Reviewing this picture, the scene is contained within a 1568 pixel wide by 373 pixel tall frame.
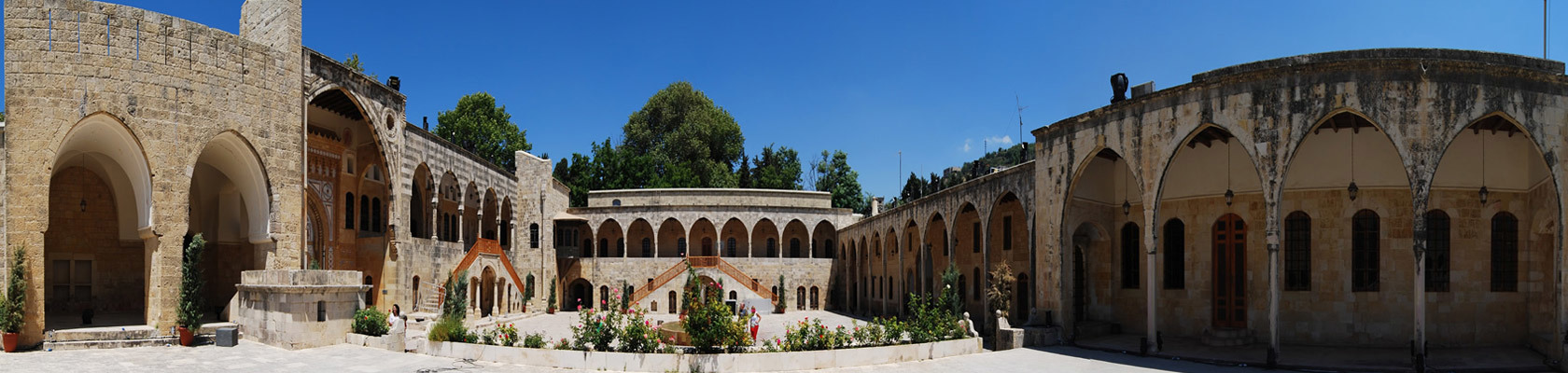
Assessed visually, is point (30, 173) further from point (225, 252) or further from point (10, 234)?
point (225, 252)

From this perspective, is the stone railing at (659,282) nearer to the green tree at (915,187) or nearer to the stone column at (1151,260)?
the green tree at (915,187)

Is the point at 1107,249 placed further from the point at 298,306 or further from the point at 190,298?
the point at 190,298

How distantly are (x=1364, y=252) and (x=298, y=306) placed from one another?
21.4m

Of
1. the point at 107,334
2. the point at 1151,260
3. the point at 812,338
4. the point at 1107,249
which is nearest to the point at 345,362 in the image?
the point at 107,334

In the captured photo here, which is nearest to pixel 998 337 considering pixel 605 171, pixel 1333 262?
pixel 1333 262

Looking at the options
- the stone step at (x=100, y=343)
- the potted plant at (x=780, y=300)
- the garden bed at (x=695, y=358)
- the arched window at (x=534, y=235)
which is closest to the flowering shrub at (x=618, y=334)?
the garden bed at (x=695, y=358)

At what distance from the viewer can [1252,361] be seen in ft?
56.3

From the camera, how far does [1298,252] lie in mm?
20000

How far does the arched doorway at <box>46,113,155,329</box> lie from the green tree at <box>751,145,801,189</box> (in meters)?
42.4

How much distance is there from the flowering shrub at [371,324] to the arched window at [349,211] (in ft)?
31.7

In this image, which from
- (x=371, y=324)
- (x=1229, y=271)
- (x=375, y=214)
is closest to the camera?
(x=1229, y=271)

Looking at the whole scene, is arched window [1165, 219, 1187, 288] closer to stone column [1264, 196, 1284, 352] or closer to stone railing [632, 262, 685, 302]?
stone column [1264, 196, 1284, 352]

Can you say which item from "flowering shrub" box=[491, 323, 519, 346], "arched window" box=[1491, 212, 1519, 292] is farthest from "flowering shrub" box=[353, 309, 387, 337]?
"arched window" box=[1491, 212, 1519, 292]

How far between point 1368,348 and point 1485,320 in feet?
7.78
